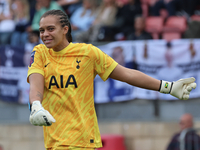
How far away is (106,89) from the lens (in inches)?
354

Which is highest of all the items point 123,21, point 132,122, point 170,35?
point 123,21

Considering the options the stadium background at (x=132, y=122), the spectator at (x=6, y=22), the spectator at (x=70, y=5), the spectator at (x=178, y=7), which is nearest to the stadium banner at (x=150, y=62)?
the stadium background at (x=132, y=122)

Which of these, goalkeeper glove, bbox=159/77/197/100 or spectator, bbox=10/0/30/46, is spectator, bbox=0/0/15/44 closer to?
spectator, bbox=10/0/30/46

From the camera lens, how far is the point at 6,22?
37.3 feet

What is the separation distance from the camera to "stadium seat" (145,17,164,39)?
30.6 feet

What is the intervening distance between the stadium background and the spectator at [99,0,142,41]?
13.7 inches

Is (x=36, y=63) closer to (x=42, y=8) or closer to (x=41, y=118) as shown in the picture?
(x=41, y=118)

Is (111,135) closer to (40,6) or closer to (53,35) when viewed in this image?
(40,6)

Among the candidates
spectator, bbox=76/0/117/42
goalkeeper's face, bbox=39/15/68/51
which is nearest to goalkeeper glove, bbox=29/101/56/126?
goalkeeper's face, bbox=39/15/68/51

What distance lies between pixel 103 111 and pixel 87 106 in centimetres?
573

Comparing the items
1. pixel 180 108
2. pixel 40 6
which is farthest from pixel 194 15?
pixel 40 6

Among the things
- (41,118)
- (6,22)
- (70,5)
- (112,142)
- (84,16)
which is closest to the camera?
(41,118)

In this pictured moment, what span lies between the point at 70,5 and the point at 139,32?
271 centimetres

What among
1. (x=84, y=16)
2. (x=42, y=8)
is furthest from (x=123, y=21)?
(x=42, y=8)
